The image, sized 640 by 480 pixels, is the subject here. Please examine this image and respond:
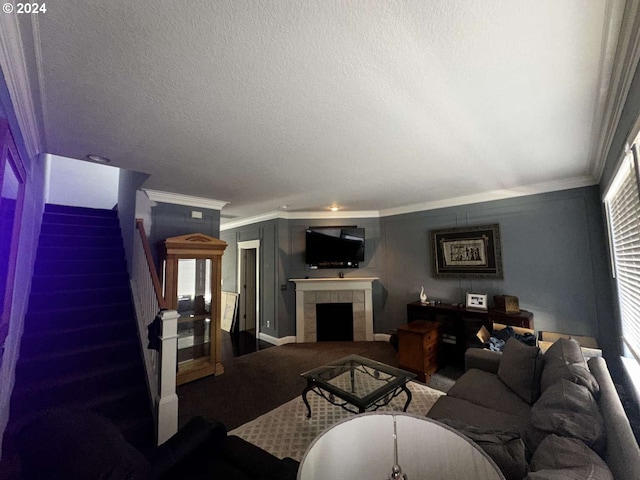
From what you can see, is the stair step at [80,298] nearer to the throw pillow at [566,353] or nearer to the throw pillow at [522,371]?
the throw pillow at [522,371]

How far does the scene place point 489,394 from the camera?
7.20 feet

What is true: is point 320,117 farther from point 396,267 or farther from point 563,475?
point 396,267

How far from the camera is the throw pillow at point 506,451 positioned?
1067 mm

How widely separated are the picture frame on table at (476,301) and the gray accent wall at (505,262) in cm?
16

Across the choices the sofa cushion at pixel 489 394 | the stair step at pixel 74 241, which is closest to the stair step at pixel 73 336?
the stair step at pixel 74 241

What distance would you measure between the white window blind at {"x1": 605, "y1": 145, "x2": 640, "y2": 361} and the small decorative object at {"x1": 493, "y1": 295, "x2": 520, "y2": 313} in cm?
95

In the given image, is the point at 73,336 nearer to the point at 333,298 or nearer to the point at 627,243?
the point at 333,298

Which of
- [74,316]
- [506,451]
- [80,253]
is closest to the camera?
[506,451]

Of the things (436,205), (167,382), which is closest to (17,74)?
(167,382)

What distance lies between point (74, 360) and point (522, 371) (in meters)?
4.02

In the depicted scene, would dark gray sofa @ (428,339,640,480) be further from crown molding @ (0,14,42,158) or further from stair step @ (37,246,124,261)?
stair step @ (37,246,124,261)

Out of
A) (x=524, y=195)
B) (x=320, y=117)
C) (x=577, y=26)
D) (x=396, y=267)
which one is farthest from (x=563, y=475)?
(x=396, y=267)

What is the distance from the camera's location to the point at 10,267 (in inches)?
56.3

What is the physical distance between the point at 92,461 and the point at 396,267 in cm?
474
